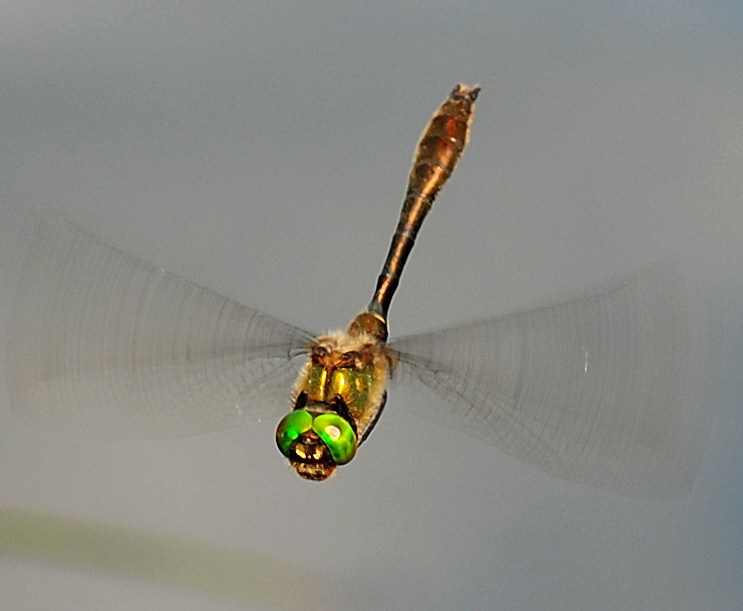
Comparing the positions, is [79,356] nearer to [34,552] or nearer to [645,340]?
[34,552]

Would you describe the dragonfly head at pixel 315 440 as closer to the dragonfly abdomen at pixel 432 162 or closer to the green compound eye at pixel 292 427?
the green compound eye at pixel 292 427

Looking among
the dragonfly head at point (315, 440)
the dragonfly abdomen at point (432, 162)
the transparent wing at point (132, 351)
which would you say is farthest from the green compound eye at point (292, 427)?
the dragonfly abdomen at point (432, 162)

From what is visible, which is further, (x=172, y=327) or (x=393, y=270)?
(x=393, y=270)

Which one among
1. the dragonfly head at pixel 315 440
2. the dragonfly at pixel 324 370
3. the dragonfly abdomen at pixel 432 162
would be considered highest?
the dragonfly abdomen at pixel 432 162

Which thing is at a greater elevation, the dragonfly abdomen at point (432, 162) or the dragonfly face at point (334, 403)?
the dragonfly abdomen at point (432, 162)

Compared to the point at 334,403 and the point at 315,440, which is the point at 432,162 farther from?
the point at 315,440

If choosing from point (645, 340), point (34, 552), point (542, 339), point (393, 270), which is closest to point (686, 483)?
point (645, 340)

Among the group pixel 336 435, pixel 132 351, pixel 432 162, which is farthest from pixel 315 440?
pixel 432 162
